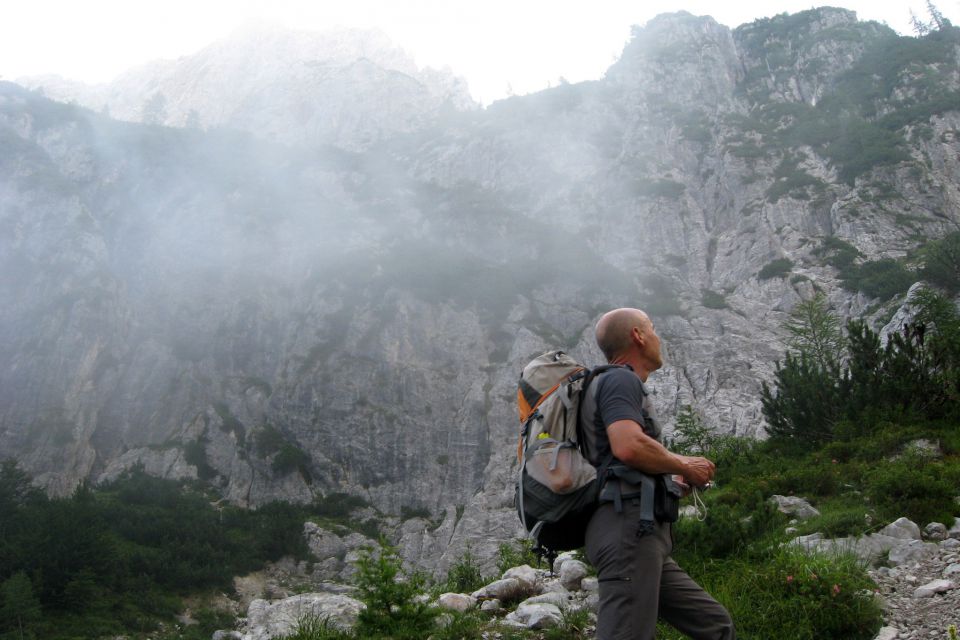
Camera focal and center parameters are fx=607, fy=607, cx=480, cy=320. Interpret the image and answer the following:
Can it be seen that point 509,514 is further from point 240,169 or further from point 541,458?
point 240,169

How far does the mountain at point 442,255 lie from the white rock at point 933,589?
85.5ft

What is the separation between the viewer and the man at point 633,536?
2684 mm

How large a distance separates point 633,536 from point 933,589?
3417 millimetres

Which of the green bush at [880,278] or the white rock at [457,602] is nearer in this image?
the white rock at [457,602]

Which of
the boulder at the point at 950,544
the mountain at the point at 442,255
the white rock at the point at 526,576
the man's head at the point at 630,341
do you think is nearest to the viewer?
the man's head at the point at 630,341

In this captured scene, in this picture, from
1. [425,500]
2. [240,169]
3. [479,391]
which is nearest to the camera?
[425,500]

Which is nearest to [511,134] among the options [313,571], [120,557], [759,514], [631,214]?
[631,214]

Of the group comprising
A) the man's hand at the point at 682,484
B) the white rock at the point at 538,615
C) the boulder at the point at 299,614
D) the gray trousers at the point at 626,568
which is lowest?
the boulder at the point at 299,614

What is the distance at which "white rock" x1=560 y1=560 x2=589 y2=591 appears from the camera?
21.7 feet

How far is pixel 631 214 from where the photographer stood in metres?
51.6

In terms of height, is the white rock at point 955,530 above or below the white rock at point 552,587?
above

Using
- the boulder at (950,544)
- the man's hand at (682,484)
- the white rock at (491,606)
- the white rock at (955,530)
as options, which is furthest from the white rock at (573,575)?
the man's hand at (682,484)

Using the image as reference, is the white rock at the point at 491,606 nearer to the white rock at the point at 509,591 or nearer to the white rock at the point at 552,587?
the white rock at the point at 509,591

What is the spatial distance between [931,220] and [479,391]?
33.1 m
